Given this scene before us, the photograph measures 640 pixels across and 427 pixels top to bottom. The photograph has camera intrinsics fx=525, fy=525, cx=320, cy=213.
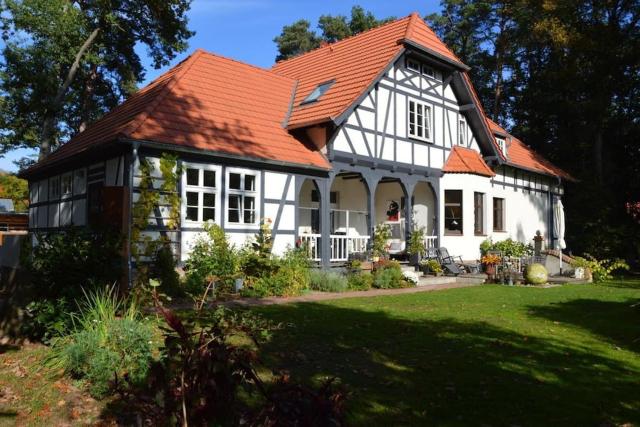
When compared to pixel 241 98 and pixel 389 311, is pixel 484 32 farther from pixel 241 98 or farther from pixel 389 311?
pixel 389 311

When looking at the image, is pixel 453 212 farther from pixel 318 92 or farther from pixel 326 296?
pixel 326 296

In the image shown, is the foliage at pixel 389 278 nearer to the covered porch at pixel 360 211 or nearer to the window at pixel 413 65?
the covered porch at pixel 360 211

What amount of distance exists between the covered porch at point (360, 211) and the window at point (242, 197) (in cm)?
212

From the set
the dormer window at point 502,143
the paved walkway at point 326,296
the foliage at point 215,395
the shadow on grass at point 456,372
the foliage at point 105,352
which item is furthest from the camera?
the dormer window at point 502,143

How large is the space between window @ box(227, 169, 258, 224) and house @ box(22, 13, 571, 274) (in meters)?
0.04

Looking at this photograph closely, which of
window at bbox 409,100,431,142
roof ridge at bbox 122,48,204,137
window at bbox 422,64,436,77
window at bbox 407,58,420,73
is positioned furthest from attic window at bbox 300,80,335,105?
roof ridge at bbox 122,48,204,137

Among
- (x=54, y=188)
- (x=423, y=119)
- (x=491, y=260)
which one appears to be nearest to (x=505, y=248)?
(x=491, y=260)

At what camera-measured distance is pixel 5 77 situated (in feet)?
81.1

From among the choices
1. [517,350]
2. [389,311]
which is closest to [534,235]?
[389,311]

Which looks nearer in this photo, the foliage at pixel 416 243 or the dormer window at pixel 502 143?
the foliage at pixel 416 243

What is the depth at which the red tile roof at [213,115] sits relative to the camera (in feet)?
42.6

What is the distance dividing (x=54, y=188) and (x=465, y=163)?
1420cm

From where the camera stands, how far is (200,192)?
42.9ft

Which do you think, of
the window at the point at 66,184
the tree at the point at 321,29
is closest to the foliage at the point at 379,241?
the window at the point at 66,184
